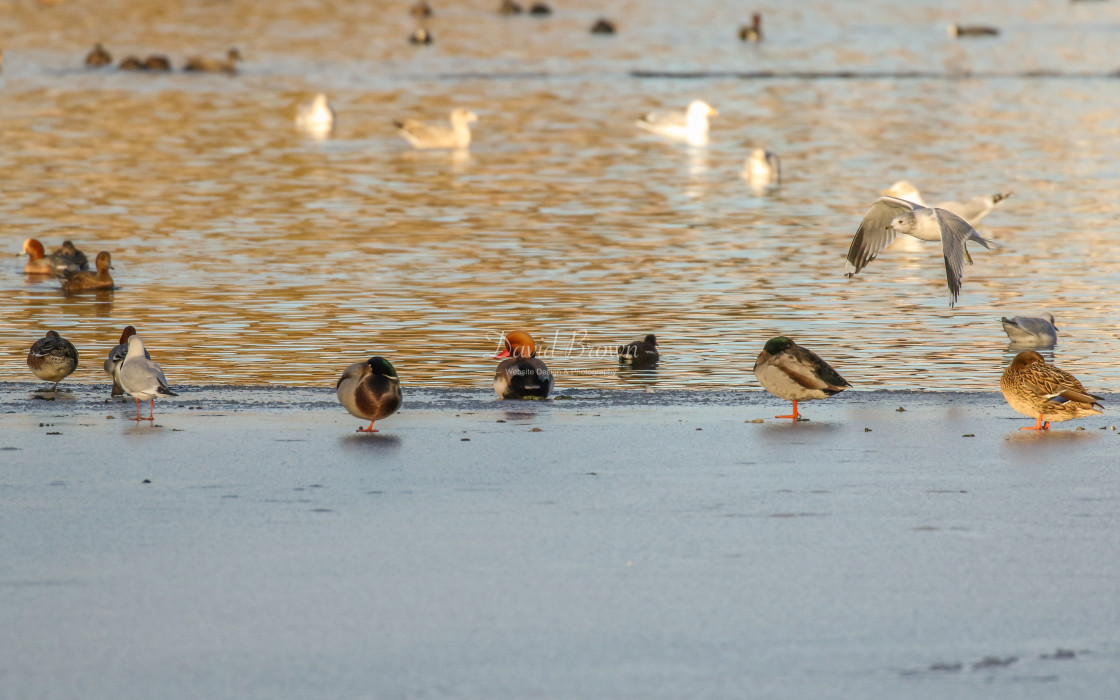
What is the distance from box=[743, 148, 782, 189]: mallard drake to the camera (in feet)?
80.0

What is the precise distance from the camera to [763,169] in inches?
963

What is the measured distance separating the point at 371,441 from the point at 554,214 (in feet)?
41.8

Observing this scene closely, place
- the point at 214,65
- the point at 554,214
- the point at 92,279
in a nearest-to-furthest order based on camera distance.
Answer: the point at 92,279 < the point at 554,214 < the point at 214,65

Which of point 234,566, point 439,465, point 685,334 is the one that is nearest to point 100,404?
point 439,465

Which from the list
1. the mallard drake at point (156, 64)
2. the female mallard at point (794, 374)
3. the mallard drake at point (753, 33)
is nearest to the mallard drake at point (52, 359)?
the female mallard at point (794, 374)

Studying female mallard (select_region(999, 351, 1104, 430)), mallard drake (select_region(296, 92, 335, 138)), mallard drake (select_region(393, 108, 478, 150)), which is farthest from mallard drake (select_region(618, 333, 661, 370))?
mallard drake (select_region(296, 92, 335, 138))

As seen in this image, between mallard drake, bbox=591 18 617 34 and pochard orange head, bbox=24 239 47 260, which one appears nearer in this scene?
pochard orange head, bbox=24 239 47 260

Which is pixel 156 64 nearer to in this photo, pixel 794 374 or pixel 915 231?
pixel 915 231

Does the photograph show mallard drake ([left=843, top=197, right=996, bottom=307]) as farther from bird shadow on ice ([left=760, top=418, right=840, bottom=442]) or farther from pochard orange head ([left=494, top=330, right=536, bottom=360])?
pochard orange head ([left=494, top=330, right=536, bottom=360])

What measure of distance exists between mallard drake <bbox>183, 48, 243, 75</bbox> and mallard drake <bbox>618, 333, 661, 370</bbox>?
121 ft

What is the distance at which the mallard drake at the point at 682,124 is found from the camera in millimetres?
31203

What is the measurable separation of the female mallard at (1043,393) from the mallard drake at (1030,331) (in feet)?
11.0

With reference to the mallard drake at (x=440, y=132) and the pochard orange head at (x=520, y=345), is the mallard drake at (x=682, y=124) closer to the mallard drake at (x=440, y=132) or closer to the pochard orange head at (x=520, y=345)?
the mallard drake at (x=440, y=132)

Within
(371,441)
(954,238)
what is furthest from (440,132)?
(371,441)
